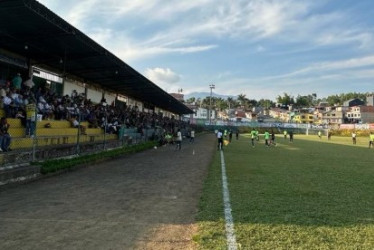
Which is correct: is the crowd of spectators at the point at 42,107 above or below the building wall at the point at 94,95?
below

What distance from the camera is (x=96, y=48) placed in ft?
63.6

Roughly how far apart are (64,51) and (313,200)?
15401mm

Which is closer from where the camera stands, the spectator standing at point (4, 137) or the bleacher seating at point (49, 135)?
the spectator standing at point (4, 137)

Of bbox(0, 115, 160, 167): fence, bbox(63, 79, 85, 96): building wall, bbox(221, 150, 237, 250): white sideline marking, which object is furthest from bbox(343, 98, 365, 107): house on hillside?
bbox(221, 150, 237, 250): white sideline marking

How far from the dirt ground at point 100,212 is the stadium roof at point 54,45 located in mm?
5933

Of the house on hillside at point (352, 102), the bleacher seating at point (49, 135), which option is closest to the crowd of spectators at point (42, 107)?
the bleacher seating at point (49, 135)

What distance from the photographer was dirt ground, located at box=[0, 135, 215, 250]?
5508mm

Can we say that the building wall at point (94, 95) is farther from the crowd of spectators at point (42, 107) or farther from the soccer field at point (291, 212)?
the soccer field at point (291, 212)

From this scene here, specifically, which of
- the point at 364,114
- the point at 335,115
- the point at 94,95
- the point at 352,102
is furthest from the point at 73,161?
the point at 352,102

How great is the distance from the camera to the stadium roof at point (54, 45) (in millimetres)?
13828

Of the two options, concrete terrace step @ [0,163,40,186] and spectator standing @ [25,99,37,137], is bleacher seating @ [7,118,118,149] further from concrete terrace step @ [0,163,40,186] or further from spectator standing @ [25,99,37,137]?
concrete terrace step @ [0,163,40,186]

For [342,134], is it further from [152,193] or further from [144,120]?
[152,193]

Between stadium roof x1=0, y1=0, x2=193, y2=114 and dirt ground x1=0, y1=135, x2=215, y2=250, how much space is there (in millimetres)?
5933

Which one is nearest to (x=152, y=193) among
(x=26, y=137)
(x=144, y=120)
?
(x=26, y=137)
